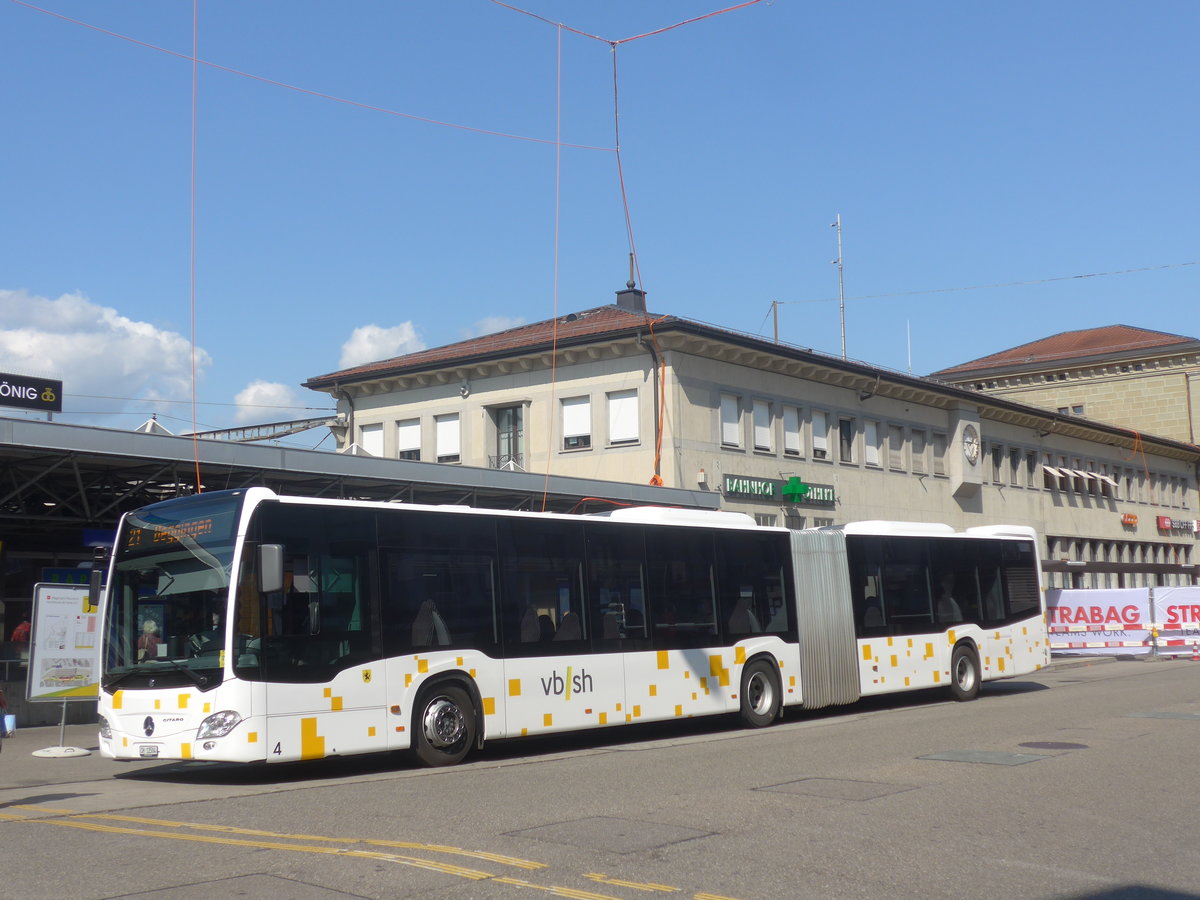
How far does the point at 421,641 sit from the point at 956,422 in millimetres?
37343

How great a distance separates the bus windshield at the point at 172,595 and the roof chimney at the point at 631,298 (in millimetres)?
30738

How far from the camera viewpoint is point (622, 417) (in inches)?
1452

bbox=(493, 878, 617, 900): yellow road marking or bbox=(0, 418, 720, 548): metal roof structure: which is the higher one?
bbox=(0, 418, 720, 548): metal roof structure

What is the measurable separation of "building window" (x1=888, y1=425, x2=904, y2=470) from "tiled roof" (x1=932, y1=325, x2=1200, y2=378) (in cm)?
3553

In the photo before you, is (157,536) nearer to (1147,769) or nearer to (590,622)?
(590,622)

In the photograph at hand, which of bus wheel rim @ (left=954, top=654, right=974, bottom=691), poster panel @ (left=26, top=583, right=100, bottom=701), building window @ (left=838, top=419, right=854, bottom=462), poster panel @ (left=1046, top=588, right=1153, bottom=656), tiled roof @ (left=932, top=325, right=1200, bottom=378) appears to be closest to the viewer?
poster panel @ (left=26, top=583, right=100, bottom=701)

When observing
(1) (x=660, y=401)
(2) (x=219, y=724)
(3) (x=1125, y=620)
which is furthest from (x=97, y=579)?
(3) (x=1125, y=620)

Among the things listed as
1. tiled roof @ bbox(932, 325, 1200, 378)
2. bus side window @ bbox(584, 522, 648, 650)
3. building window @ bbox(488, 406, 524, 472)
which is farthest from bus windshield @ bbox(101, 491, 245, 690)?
tiled roof @ bbox(932, 325, 1200, 378)

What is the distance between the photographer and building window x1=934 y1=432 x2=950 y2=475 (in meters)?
47.9

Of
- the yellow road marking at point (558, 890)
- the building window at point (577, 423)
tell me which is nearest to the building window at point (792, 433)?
the building window at point (577, 423)

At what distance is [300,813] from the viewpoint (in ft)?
34.0

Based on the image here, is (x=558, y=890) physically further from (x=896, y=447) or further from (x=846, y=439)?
(x=896, y=447)

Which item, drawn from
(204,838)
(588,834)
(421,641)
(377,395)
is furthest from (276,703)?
(377,395)

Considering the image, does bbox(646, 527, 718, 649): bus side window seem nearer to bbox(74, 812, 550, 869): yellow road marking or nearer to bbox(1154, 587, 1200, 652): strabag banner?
bbox(74, 812, 550, 869): yellow road marking
